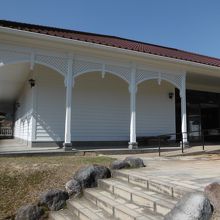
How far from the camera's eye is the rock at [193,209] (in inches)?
140

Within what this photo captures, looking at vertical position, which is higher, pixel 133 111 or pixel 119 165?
pixel 133 111

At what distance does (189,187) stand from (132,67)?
8.20 metres

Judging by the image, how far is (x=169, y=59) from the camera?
41.5 feet

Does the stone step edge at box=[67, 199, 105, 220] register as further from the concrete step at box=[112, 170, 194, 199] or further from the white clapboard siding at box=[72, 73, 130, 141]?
the white clapboard siding at box=[72, 73, 130, 141]

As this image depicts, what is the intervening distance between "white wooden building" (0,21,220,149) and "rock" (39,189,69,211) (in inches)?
185

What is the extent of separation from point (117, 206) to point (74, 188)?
1.60 m

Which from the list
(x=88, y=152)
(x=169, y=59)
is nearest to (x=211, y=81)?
(x=169, y=59)

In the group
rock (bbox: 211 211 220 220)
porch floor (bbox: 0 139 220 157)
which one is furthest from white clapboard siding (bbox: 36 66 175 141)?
rock (bbox: 211 211 220 220)

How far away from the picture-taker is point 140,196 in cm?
501

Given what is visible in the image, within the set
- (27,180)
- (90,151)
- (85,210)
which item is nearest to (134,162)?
(85,210)

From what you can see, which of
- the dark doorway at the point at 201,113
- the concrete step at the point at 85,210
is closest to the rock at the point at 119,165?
the concrete step at the point at 85,210

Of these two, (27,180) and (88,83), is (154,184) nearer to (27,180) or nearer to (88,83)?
(27,180)

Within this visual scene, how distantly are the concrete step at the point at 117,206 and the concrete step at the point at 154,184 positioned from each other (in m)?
0.53

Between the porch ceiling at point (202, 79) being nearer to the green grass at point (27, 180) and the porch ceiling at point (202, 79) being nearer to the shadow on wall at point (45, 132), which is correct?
the shadow on wall at point (45, 132)
